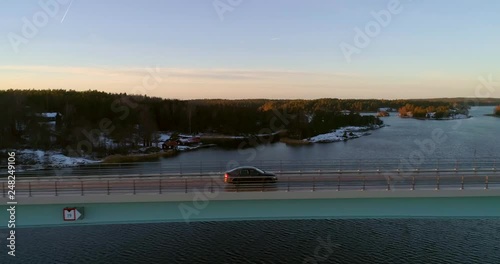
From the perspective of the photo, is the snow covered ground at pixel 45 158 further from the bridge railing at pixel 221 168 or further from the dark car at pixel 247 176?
the dark car at pixel 247 176

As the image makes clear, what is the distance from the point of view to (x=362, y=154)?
1625 inches

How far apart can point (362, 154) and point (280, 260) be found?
2768 centimetres

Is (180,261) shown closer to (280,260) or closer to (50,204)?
(280,260)

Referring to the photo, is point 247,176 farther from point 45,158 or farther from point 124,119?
Answer: point 124,119

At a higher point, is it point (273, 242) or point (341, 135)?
point (341, 135)

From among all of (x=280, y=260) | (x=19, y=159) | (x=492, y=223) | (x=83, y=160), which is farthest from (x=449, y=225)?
(x=19, y=159)

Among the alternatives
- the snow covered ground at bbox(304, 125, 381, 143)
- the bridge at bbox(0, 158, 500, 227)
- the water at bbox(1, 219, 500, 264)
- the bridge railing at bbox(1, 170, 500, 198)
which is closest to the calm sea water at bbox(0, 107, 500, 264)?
the water at bbox(1, 219, 500, 264)

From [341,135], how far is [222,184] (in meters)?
50.3

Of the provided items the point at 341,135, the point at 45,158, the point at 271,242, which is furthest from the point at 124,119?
the point at 271,242

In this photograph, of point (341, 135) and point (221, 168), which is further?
point (341, 135)

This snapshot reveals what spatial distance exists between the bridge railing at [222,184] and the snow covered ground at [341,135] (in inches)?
1679

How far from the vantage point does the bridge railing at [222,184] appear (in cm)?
1259

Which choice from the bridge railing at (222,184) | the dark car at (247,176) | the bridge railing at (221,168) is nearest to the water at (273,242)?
the bridge railing at (221,168)

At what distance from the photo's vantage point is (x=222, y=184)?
13695 mm
